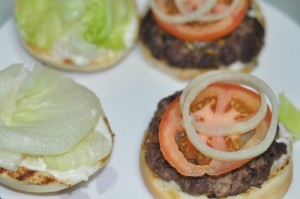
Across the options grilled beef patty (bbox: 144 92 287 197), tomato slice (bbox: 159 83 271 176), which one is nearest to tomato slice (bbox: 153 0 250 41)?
tomato slice (bbox: 159 83 271 176)

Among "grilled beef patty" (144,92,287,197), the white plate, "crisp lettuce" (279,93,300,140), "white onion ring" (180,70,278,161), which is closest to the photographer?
"white onion ring" (180,70,278,161)

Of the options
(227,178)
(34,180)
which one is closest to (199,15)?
(227,178)

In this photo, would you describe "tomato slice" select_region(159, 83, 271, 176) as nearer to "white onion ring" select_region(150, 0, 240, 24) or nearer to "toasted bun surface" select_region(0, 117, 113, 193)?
"toasted bun surface" select_region(0, 117, 113, 193)

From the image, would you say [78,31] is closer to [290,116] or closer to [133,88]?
[133,88]

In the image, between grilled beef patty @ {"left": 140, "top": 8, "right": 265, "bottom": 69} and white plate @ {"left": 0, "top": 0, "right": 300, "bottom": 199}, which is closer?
white plate @ {"left": 0, "top": 0, "right": 300, "bottom": 199}

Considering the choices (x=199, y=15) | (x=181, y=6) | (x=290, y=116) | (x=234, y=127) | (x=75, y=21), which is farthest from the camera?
(x=75, y=21)

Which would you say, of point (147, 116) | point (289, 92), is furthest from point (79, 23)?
point (289, 92)
